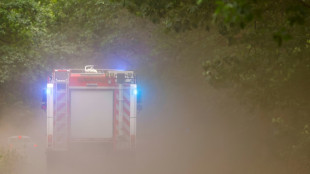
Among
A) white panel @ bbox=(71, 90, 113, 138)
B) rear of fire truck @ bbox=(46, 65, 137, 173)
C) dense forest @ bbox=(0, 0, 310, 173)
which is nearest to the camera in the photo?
dense forest @ bbox=(0, 0, 310, 173)

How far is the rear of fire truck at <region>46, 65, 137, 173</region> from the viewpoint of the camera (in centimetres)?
1537

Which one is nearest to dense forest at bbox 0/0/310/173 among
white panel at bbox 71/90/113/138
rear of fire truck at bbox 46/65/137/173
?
rear of fire truck at bbox 46/65/137/173

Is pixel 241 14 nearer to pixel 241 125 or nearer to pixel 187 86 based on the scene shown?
pixel 241 125

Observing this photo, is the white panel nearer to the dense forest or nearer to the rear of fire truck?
the rear of fire truck

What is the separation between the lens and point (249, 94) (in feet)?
60.3

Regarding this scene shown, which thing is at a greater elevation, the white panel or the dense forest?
the dense forest

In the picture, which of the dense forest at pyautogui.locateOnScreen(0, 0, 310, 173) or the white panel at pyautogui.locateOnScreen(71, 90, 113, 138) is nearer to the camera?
the dense forest at pyautogui.locateOnScreen(0, 0, 310, 173)

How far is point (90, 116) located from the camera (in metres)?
15.6

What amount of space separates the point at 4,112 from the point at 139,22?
10.5 metres

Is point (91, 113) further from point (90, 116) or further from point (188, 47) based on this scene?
point (188, 47)

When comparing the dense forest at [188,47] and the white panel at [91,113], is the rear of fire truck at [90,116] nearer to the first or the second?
the white panel at [91,113]

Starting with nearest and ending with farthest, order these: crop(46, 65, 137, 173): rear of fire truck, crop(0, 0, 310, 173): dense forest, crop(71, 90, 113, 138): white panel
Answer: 1. crop(0, 0, 310, 173): dense forest
2. crop(46, 65, 137, 173): rear of fire truck
3. crop(71, 90, 113, 138): white panel

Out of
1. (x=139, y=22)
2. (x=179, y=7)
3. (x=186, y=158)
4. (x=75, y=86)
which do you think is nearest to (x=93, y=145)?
(x=75, y=86)

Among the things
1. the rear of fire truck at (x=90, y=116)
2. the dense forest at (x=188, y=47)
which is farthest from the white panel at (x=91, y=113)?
the dense forest at (x=188, y=47)
